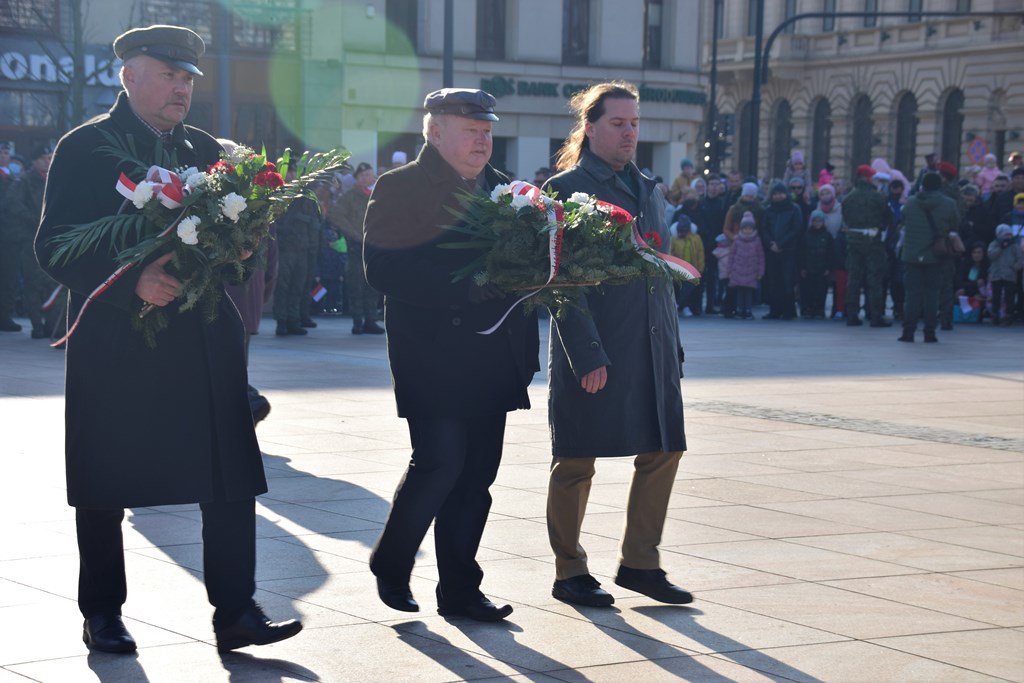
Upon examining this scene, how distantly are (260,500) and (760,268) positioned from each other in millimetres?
14368

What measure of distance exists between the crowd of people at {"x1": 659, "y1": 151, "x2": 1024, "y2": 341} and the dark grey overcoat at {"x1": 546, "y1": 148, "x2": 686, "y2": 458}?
12845 millimetres

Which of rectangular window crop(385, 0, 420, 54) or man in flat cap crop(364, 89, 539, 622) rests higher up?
rectangular window crop(385, 0, 420, 54)

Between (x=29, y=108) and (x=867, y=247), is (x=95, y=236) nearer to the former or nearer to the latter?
(x=867, y=247)

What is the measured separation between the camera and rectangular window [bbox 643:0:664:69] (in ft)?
145

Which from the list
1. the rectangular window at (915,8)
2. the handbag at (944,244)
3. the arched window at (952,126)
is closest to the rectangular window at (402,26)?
the arched window at (952,126)

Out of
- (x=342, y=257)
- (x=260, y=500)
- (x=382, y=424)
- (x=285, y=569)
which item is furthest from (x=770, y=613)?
(x=342, y=257)

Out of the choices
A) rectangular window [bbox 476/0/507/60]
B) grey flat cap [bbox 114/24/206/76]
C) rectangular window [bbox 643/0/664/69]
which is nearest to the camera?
grey flat cap [bbox 114/24/206/76]

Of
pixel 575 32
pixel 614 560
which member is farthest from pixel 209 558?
pixel 575 32

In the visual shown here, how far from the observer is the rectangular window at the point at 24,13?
31.3 metres

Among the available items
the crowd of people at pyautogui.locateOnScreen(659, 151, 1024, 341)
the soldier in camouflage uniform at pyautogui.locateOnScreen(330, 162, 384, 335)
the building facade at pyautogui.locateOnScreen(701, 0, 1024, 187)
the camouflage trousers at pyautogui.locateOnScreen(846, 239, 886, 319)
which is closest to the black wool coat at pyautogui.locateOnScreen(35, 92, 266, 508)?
the soldier in camouflage uniform at pyautogui.locateOnScreen(330, 162, 384, 335)

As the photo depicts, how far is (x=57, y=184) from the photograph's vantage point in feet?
16.4

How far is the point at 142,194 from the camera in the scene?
483 centimetres

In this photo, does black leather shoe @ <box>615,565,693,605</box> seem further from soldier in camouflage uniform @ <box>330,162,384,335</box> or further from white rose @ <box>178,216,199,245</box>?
soldier in camouflage uniform @ <box>330,162,384,335</box>

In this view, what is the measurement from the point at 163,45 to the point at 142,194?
0.54 metres
